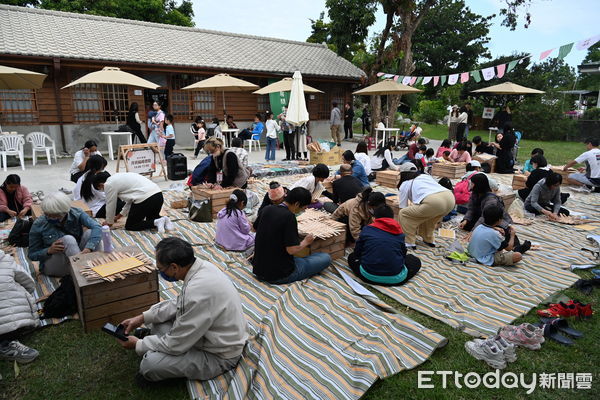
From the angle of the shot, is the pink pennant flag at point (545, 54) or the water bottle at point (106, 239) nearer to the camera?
the water bottle at point (106, 239)

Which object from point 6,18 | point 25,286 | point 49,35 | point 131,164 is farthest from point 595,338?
point 6,18

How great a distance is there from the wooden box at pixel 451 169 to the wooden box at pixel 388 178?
1795 millimetres

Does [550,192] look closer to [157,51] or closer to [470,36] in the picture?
[157,51]

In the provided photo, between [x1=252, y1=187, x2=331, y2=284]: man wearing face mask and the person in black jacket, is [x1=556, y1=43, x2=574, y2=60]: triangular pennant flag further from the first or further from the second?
[x1=252, y1=187, x2=331, y2=284]: man wearing face mask

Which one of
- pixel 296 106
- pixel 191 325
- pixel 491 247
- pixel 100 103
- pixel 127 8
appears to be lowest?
pixel 491 247

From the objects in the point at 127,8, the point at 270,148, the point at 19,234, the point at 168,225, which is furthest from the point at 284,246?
the point at 127,8

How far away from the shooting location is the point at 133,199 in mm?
5715

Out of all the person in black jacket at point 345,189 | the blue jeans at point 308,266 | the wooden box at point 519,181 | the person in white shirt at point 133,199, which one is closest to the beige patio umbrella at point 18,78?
the person in white shirt at point 133,199

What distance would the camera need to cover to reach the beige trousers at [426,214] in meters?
5.21

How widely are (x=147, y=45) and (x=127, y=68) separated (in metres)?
2.09

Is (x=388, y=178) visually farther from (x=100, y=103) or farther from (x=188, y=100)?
(x=100, y=103)

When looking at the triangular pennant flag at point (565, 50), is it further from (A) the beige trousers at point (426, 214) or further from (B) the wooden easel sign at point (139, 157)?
(B) the wooden easel sign at point (139, 157)

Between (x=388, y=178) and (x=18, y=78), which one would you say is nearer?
(x=18, y=78)

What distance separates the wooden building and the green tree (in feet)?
30.4
